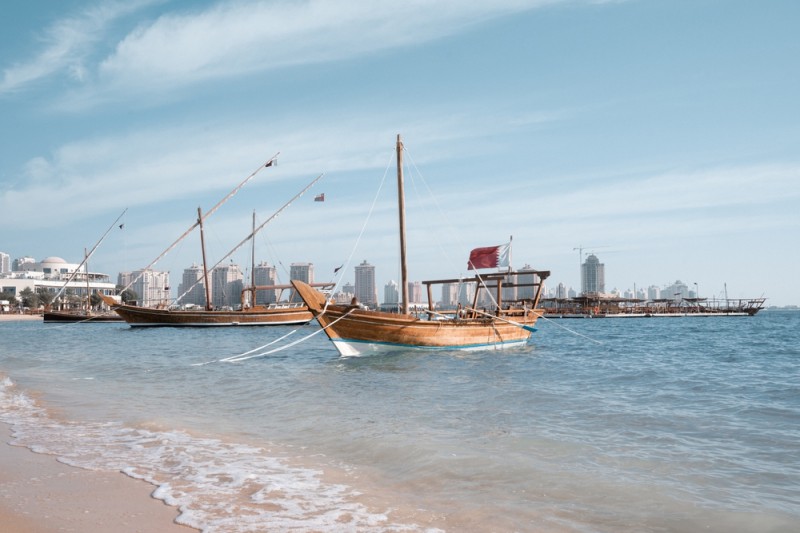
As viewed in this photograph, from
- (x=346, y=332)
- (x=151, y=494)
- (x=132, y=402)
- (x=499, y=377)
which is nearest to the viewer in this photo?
(x=151, y=494)

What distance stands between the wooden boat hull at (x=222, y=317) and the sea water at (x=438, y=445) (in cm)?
3585

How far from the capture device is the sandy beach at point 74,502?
5.00m

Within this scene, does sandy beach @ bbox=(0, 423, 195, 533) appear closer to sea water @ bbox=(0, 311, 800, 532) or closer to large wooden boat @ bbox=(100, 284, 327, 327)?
sea water @ bbox=(0, 311, 800, 532)

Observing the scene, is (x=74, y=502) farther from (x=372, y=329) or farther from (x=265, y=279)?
(x=265, y=279)

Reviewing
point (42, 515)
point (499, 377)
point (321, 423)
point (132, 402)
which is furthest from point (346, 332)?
point (42, 515)

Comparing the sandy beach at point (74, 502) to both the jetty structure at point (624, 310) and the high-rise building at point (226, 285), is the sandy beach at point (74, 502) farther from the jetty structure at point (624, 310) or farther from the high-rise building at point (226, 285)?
the high-rise building at point (226, 285)

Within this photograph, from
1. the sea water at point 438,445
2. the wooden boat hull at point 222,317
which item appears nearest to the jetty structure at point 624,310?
the wooden boat hull at point 222,317

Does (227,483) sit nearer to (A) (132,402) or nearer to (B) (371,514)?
(B) (371,514)

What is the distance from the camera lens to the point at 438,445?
27.9 feet

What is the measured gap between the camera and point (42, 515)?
518 cm

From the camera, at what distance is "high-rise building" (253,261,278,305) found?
16550cm

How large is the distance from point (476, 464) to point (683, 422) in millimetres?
4985

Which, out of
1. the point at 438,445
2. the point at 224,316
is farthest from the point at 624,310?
the point at 438,445

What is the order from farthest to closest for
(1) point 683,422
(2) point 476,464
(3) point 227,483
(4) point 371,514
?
1. (1) point 683,422
2. (2) point 476,464
3. (3) point 227,483
4. (4) point 371,514
